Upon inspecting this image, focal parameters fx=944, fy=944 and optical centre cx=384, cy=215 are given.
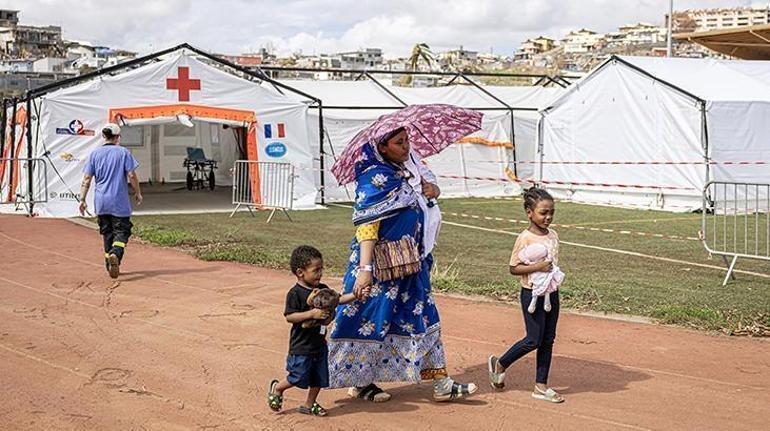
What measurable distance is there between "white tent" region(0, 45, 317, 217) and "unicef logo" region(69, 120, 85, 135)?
0.02m

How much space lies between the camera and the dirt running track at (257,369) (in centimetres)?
606

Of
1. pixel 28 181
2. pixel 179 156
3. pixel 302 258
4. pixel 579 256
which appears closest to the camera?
pixel 302 258

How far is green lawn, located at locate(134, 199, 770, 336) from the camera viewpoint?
9.78m

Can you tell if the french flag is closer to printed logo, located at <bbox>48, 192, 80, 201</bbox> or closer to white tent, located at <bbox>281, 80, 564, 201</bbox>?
white tent, located at <bbox>281, 80, 564, 201</bbox>

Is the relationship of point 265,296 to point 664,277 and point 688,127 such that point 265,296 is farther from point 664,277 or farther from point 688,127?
point 688,127

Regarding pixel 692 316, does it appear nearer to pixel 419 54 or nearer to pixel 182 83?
pixel 182 83

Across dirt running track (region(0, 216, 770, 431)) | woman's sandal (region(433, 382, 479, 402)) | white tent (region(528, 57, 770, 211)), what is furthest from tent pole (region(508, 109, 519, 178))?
woman's sandal (region(433, 382, 479, 402))

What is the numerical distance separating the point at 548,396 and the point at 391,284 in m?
1.34

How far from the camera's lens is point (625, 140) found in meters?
24.6

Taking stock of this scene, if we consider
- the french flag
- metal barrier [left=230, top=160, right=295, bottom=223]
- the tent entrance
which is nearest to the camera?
metal barrier [left=230, top=160, right=295, bottom=223]

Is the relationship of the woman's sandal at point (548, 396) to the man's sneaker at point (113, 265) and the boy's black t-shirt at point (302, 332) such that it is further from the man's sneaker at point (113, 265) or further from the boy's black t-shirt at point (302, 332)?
the man's sneaker at point (113, 265)

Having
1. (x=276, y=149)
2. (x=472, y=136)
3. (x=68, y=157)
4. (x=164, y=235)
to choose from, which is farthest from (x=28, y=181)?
(x=472, y=136)

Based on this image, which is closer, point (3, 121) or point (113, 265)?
point (113, 265)

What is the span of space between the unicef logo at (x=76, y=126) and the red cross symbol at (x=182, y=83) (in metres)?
2.12
